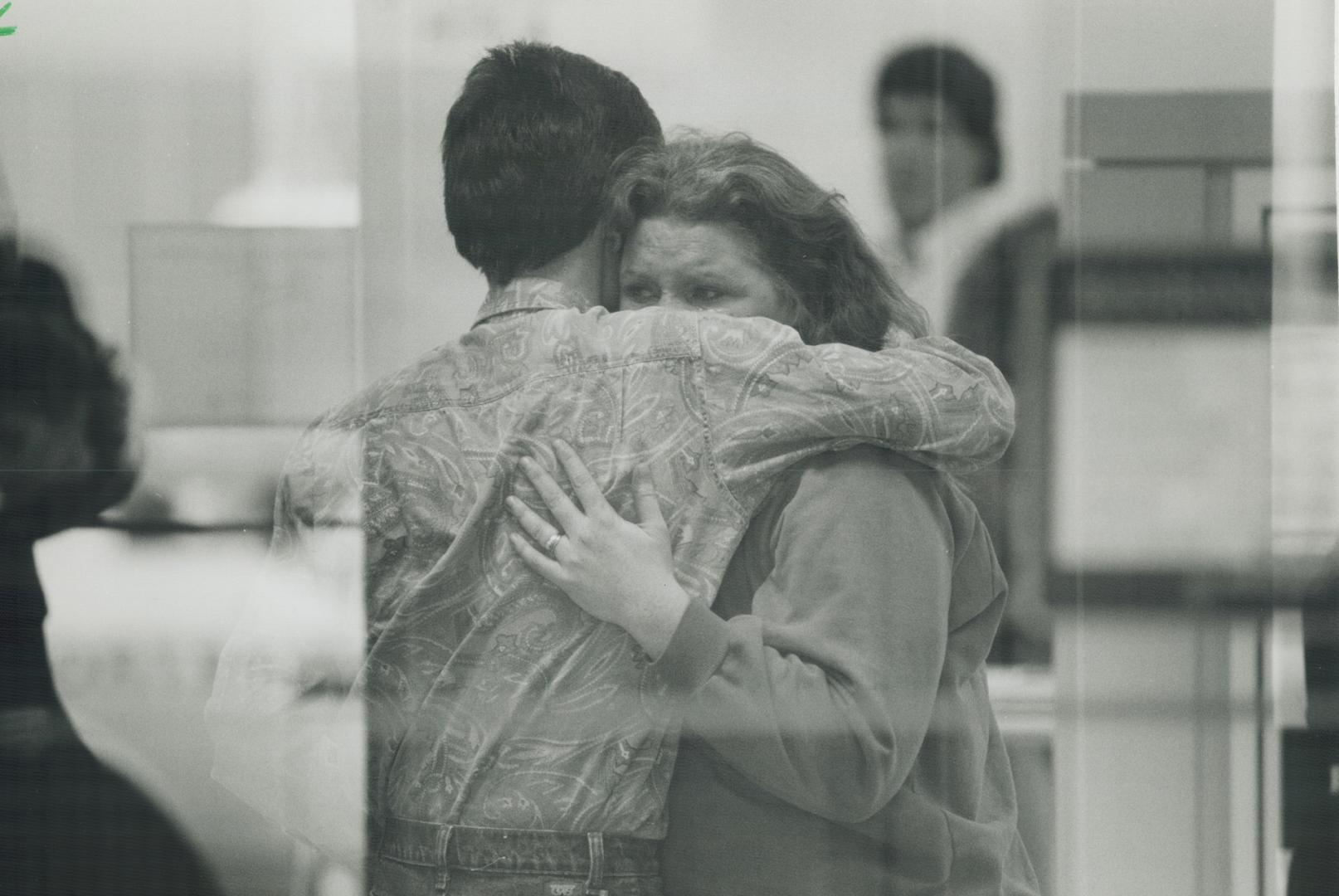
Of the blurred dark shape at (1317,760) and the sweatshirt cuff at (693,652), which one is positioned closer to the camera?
the sweatshirt cuff at (693,652)

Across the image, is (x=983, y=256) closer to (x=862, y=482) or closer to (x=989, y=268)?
(x=989, y=268)

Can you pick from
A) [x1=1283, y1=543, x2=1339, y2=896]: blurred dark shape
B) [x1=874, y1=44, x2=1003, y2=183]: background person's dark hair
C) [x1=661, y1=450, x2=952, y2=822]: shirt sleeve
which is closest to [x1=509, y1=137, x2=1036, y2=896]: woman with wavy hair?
[x1=661, y1=450, x2=952, y2=822]: shirt sleeve

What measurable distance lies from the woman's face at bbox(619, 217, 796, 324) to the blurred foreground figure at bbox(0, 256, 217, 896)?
0.50m

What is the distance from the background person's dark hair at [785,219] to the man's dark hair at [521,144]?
0.18 feet

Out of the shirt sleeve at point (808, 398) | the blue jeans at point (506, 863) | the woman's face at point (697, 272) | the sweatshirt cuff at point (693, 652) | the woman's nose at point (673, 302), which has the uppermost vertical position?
the woman's face at point (697, 272)

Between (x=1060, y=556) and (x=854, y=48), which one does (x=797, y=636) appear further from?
(x=854, y=48)

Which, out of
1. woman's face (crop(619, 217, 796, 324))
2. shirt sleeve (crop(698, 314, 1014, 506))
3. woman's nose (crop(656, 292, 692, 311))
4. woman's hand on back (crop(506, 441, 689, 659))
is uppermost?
woman's face (crop(619, 217, 796, 324))

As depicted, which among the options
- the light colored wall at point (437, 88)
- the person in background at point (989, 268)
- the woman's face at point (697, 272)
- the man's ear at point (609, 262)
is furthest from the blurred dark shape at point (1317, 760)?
Result: the man's ear at point (609, 262)

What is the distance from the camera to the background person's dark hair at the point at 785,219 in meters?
1.23

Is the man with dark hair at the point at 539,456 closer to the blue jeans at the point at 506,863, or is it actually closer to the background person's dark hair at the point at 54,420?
the blue jeans at the point at 506,863

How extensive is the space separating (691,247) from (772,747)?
0.46 m

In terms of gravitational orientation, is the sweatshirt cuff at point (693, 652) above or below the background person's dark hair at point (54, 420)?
below

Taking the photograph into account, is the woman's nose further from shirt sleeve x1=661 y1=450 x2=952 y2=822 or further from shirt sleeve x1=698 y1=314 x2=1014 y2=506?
shirt sleeve x1=661 y1=450 x2=952 y2=822

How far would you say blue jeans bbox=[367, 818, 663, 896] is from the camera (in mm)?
1236
